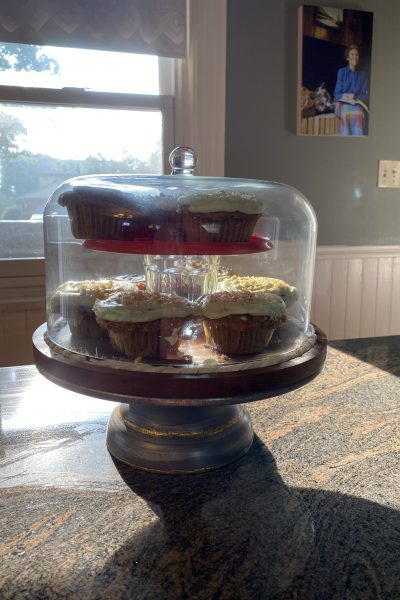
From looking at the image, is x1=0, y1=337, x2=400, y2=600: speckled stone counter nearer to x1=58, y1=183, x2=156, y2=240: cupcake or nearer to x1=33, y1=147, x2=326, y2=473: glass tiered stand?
x1=33, y1=147, x2=326, y2=473: glass tiered stand

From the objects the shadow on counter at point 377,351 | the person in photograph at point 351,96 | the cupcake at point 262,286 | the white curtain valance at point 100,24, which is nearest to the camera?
the cupcake at point 262,286

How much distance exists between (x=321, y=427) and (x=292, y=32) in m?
1.84

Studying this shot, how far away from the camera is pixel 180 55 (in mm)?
1969

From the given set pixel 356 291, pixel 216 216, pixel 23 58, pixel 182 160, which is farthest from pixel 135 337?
pixel 356 291

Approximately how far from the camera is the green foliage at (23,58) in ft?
6.23

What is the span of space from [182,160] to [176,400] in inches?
19.3

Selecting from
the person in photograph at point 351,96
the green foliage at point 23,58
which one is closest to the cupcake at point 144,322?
the green foliage at point 23,58

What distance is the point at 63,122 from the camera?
6.57ft

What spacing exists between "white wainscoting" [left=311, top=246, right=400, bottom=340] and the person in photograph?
1.82 ft

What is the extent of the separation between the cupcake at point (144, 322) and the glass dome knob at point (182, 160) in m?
0.29

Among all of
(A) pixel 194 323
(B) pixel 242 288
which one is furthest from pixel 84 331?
(B) pixel 242 288

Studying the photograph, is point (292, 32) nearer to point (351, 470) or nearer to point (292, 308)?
point (292, 308)

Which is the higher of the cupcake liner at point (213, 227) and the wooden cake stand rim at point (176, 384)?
the cupcake liner at point (213, 227)

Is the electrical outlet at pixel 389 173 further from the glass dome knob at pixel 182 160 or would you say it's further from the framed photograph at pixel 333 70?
the glass dome knob at pixel 182 160
